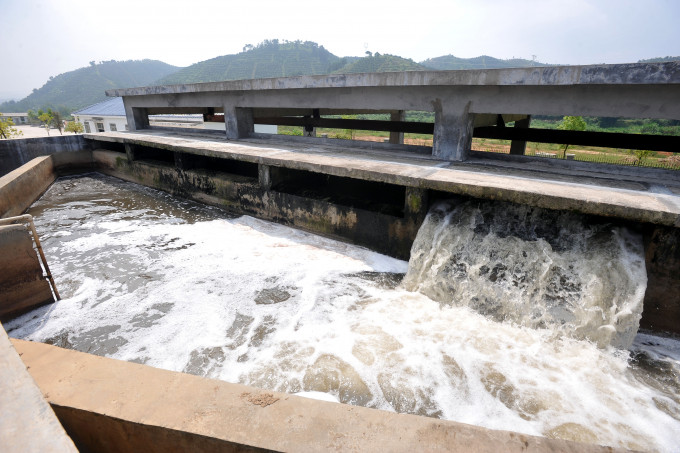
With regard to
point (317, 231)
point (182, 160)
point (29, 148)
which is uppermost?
point (29, 148)

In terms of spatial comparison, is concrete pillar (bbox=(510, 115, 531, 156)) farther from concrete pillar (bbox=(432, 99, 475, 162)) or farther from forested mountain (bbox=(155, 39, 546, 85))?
forested mountain (bbox=(155, 39, 546, 85))

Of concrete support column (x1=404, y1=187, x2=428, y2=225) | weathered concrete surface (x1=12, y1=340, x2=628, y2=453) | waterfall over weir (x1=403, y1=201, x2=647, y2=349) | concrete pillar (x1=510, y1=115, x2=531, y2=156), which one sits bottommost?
waterfall over weir (x1=403, y1=201, x2=647, y2=349)

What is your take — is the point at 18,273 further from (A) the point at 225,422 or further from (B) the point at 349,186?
(B) the point at 349,186

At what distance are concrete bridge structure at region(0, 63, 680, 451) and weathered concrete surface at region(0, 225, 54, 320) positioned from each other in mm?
2450

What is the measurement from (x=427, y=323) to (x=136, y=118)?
15.5 metres

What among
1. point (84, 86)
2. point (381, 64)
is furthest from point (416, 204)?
point (84, 86)

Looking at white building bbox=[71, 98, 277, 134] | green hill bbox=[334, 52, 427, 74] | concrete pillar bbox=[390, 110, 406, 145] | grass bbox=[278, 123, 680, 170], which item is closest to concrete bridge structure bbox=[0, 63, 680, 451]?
concrete pillar bbox=[390, 110, 406, 145]

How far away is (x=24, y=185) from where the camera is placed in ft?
29.0

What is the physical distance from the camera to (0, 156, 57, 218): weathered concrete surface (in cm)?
767

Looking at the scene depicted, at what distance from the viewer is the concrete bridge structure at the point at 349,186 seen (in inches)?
70.6

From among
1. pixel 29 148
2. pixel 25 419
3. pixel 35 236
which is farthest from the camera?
pixel 29 148

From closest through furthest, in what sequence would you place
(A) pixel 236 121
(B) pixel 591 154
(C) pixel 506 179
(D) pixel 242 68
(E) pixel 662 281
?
(E) pixel 662 281
(C) pixel 506 179
(A) pixel 236 121
(B) pixel 591 154
(D) pixel 242 68

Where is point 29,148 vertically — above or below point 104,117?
below

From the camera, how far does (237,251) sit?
616 centimetres
